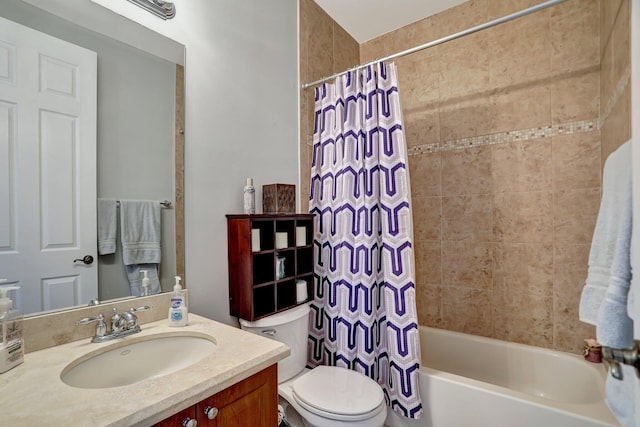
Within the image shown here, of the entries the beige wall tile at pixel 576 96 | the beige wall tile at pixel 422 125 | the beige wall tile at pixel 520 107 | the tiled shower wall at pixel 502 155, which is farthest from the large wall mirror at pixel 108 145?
the beige wall tile at pixel 576 96

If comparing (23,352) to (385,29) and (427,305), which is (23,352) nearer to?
(427,305)

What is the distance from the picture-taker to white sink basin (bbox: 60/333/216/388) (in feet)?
2.92

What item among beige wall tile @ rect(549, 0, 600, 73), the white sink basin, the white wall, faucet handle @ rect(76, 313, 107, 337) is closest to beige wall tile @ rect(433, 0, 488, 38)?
beige wall tile @ rect(549, 0, 600, 73)

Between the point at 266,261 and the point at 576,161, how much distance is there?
1899 millimetres

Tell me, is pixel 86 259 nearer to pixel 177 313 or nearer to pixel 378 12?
pixel 177 313

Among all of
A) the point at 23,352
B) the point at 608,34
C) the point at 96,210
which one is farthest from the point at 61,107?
the point at 608,34

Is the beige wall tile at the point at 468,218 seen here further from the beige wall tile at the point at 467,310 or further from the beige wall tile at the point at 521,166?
the beige wall tile at the point at 467,310

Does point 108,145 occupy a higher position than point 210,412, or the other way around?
point 108,145

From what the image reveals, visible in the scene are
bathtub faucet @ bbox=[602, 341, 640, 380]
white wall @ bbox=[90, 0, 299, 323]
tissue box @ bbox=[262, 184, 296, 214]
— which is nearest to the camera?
bathtub faucet @ bbox=[602, 341, 640, 380]

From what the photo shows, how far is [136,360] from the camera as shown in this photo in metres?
1.01

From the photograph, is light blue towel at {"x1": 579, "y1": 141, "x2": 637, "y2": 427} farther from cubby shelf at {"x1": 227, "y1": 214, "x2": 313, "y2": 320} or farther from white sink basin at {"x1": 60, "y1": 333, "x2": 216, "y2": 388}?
cubby shelf at {"x1": 227, "y1": 214, "x2": 313, "y2": 320}

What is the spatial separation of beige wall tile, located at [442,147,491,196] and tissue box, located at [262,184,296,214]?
47.3 inches

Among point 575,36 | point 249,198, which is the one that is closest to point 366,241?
point 249,198

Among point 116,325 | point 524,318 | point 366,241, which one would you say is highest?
point 366,241
